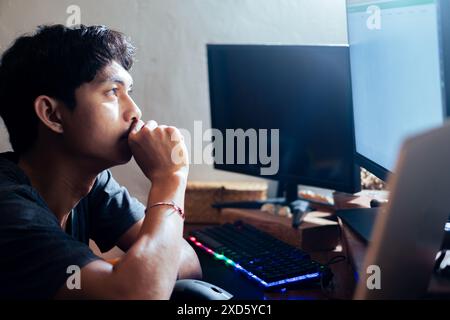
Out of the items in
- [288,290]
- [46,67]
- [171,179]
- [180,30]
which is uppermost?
[180,30]

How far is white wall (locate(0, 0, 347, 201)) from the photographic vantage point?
1.89 m

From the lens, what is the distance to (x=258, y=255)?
1.06 metres

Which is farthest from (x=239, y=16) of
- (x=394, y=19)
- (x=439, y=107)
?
(x=439, y=107)

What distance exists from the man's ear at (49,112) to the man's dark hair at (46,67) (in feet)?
0.05

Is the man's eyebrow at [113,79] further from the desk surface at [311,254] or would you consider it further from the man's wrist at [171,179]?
the desk surface at [311,254]

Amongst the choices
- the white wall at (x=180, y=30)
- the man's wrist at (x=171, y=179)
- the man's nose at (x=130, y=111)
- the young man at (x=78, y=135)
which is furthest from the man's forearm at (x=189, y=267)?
the white wall at (x=180, y=30)

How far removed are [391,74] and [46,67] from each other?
0.72 meters

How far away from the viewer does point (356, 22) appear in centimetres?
124

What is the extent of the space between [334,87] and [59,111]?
66 cm

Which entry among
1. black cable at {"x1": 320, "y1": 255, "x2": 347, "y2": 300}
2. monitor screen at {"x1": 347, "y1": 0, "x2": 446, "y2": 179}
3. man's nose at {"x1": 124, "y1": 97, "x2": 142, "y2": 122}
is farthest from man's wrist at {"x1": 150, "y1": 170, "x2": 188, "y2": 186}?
monitor screen at {"x1": 347, "y1": 0, "x2": 446, "y2": 179}

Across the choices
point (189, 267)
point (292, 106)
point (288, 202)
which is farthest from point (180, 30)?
point (189, 267)

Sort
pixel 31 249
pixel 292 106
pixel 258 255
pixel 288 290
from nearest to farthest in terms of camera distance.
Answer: pixel 31 249 < pixel 288 290 < pixel 258 255 < pixel 292 106

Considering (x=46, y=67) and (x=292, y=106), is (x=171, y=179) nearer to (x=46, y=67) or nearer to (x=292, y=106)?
(x=46, y=67)

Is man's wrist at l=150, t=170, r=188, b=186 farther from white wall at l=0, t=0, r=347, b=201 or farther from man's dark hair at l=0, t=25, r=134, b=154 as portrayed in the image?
white wall at l=0, t=0, r=347, b=201
